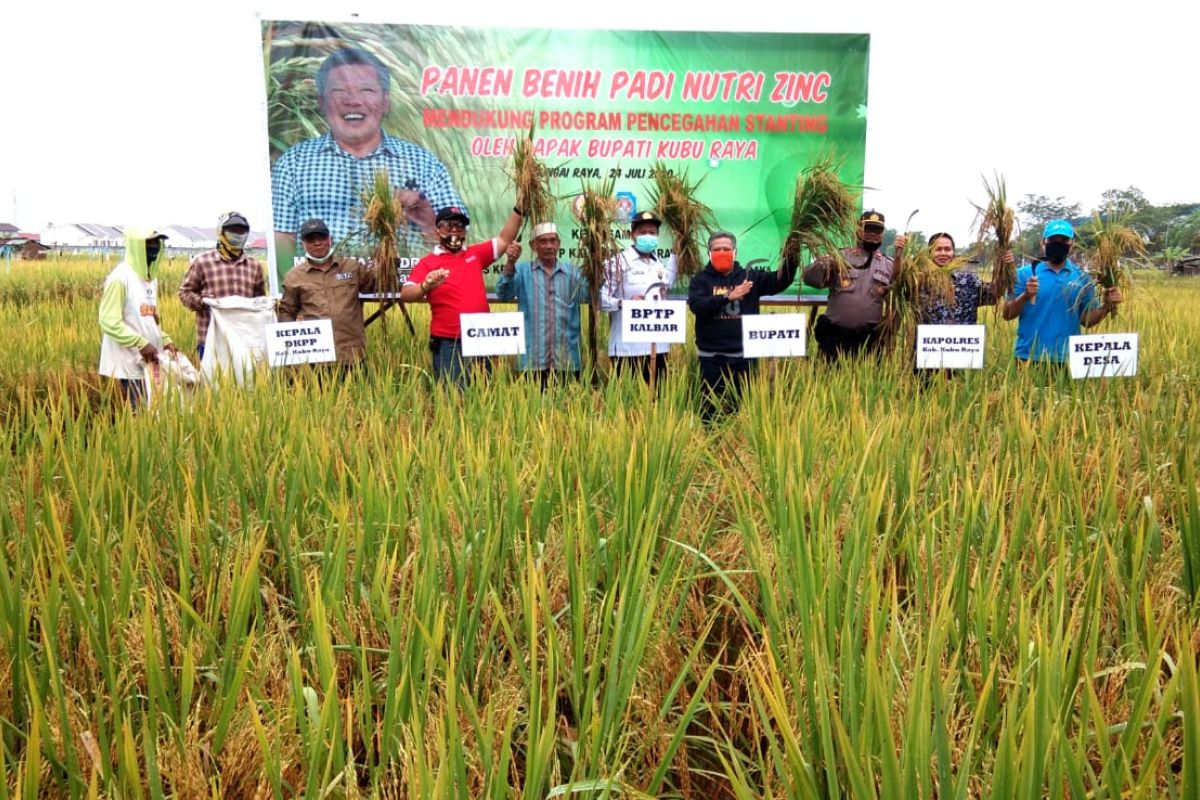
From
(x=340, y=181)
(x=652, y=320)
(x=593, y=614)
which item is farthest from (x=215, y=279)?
(x=593, y=614)

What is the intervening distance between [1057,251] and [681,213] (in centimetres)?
205

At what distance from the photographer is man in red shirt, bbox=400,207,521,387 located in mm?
4621

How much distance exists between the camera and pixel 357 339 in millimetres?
4797

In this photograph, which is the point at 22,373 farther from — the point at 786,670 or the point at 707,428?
the point at 786,670

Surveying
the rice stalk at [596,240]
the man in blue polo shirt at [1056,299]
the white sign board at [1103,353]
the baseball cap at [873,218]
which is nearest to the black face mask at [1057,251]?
the man in blue polo shirt at [1056,299]

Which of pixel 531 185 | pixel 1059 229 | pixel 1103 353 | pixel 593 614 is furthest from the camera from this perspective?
pixel 531 185

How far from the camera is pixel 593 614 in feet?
5.25

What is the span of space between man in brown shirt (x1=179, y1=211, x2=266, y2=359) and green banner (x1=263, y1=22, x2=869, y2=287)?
3.41 ft

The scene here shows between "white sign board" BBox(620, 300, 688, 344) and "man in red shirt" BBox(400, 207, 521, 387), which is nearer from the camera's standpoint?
"white sign board" BBox(620, 300, 688, 344)

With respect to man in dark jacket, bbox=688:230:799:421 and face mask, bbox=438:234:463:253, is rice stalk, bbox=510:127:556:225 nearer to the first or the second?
face mask, bbox=438:234:463:253

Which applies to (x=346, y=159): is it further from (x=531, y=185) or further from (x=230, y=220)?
(x=531, y=185)

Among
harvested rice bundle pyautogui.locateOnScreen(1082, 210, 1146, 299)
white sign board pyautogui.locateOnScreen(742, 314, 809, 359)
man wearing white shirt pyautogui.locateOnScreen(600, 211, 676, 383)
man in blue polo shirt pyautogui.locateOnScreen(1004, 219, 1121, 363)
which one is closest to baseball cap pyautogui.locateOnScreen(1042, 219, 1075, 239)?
man in blue polo shirt pyautogui.locateOnScreen(1004, 219, 1121, 363)

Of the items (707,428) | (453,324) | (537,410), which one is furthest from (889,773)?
(453,324)

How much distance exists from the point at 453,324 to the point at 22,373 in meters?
2.60
